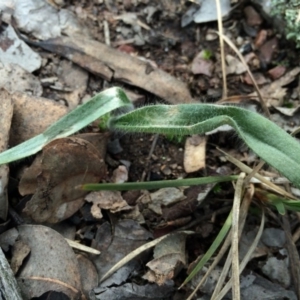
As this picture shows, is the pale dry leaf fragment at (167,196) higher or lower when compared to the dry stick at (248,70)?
lower

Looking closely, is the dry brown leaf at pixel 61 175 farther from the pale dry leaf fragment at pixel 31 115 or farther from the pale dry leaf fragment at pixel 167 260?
the pale dry leaf fragment at pixel 167 260

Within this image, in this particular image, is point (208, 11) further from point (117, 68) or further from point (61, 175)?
point (61, 175)

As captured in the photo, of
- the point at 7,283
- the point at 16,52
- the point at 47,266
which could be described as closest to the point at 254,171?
the point at 47,266

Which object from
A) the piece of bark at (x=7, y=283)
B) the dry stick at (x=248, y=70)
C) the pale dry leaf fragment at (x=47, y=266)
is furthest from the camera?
the dry stick at (x=248, y=70)

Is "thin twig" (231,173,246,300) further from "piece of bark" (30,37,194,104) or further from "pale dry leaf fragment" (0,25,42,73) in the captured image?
"pale dry leaf fragment" (0,25,42,73)

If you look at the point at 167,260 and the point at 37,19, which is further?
the point at 37,19

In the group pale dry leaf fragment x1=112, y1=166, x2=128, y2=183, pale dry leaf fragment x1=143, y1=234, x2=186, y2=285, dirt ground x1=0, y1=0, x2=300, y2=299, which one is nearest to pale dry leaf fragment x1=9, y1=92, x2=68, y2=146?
dirt ground x1=0, y1=0, x2=300, y2=299

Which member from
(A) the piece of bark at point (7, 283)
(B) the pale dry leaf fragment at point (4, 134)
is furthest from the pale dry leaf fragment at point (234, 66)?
(A) the piece of bark at point (7, 283)
